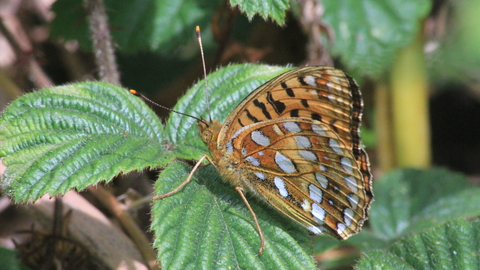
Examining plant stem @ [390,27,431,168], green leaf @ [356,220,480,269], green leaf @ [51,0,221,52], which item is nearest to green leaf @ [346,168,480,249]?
plant stem @ [390,27,431,168]

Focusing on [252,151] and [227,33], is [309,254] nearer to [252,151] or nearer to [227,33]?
[252,151]

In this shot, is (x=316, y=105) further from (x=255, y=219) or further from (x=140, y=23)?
(x=140, y=23)

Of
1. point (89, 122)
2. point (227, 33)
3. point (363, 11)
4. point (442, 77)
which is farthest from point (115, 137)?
point (442, 77)

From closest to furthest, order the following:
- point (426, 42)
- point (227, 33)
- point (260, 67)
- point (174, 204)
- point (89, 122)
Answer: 1. point (174, 204)
2. point (89, 122)
3. point (260, 67)
4. point (227, 33)
5. point (426, 42)

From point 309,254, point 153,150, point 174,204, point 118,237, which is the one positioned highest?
point 153,150

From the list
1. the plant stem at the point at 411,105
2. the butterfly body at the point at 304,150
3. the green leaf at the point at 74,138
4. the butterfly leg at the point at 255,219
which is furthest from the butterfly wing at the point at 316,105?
the plant stem at the point at 411,105

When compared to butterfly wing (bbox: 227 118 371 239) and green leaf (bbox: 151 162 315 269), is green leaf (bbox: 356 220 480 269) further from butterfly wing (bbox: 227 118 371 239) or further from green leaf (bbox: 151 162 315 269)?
green leaf (bbox: 151 162 315 269)

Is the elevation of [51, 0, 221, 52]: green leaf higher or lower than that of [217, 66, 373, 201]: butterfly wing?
higher

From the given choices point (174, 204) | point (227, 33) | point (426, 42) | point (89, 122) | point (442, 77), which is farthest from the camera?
point (442, 77)
